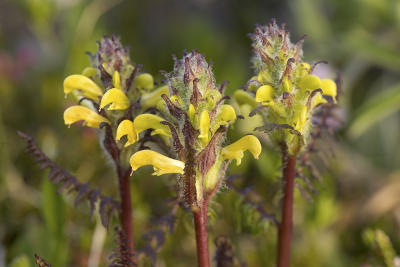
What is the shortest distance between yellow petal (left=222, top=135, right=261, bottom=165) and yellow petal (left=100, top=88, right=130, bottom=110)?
0.51ft

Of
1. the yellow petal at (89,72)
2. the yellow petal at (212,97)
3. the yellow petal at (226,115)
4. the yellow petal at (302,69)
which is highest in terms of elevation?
the yellow petal at (89,72)

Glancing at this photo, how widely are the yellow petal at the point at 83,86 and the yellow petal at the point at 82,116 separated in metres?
0.03

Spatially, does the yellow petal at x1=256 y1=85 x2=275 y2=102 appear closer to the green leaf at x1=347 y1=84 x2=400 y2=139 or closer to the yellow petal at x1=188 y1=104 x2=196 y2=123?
the yellow petal at x1=188 y1=104 x2=196 y2=123

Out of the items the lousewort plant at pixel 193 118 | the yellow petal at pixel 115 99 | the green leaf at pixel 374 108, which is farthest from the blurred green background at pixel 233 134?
the yellow petal at pixel 115 99

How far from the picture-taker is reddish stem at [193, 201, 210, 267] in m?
0.62

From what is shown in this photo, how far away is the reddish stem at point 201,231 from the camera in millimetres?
621

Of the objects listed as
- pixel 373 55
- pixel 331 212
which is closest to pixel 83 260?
pixel 331 212

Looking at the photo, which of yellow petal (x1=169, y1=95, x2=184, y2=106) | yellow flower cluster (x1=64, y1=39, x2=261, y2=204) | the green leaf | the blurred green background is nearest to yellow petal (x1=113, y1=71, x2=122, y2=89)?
yellow flower cluster (x1=64, y1=39, x2=261, y2=204)

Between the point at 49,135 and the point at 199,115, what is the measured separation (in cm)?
93

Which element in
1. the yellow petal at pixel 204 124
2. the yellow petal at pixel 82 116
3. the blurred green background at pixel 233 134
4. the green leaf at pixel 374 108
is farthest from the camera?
the green leaf at pixel 374 108

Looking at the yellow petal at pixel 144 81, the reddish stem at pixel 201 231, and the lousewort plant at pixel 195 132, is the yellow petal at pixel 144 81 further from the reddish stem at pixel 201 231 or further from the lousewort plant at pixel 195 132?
the reddish stem at pixel 201 231

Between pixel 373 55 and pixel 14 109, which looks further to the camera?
pixel 14 109

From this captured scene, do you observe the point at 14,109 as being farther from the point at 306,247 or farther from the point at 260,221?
the point at 260,221

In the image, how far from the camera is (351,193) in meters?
1.43
